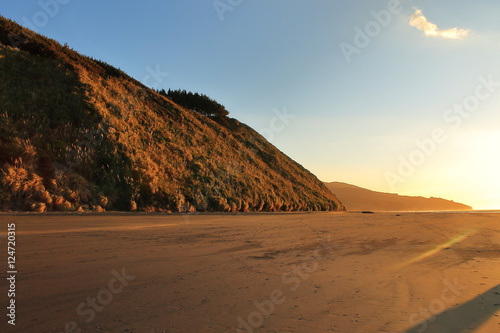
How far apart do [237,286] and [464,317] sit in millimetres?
1935

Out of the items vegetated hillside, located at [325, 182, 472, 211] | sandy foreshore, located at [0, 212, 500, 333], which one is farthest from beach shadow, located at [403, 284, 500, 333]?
vegetated hillside, located at [325, 182, 472, 211]

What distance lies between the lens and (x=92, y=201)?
35.6 feet

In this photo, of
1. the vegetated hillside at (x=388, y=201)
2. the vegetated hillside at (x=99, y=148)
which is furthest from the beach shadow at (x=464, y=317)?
the vegetated hillside at (x=388, y=201)

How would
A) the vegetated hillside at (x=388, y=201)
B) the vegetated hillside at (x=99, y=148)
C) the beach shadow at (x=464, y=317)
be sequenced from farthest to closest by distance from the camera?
the vegetated hillside at (x=388, y=201) < the vegetated hillside at (x=99, y=148) < the beach shadow at (x=464, y=317)

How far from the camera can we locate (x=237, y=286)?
10.8 ft

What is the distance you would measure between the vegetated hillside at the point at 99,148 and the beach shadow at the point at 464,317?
9564mm

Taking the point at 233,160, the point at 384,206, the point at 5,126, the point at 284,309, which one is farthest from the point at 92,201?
the point at 384,206

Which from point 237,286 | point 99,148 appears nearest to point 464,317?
point 237,286

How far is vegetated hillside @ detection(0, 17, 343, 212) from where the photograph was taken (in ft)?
34.0

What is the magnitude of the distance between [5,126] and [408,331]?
41.6ft

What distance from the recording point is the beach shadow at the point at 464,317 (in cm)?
233

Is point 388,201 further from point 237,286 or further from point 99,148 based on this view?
point 237,286

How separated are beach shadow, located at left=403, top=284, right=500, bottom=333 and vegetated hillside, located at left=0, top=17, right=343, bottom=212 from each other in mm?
9564

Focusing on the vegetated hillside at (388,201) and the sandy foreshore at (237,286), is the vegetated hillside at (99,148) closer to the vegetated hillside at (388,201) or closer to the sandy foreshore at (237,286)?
the sandy foreshore at (237,286)
